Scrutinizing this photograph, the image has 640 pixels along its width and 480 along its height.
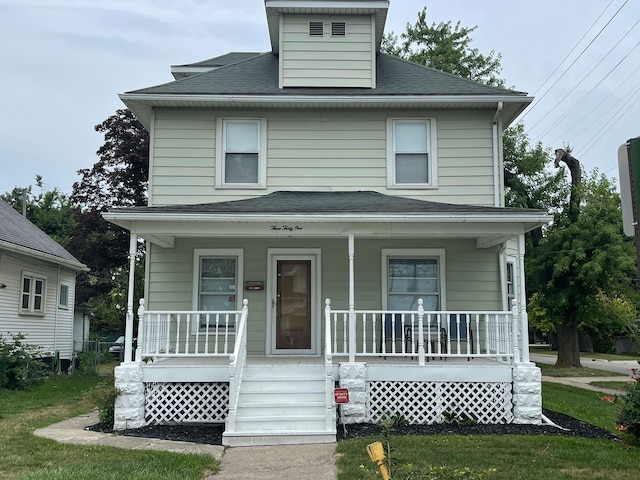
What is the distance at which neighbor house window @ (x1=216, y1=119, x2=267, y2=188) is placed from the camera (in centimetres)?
1149

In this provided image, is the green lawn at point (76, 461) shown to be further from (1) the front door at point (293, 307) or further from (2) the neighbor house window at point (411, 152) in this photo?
(2) the neighbor house window at point (411, 152)

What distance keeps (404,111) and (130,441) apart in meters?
7.71

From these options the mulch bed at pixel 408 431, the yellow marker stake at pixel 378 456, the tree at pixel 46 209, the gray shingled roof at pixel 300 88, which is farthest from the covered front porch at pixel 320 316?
the tree at pixel 46 209

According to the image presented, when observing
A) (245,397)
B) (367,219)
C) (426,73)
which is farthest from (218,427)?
(426,73)

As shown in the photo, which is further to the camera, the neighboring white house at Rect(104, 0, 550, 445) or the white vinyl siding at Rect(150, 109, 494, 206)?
the white vinyl siding at Rect(150, 109, 494, 206)

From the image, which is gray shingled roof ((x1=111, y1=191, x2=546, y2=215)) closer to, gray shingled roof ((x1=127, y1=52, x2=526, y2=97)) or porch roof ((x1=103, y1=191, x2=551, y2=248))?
porch roof ((x1=103, y1=191, x2=551, y2=248))

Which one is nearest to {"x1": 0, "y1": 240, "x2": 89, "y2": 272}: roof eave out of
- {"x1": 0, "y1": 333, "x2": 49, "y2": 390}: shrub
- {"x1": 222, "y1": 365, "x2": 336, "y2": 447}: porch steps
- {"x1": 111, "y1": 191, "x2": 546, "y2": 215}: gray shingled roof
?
{"x1": 0, "y1": 333, "x2": 49, "y2": 390}: shrub

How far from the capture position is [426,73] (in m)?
12.7

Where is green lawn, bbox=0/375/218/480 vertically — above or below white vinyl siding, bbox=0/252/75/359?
below

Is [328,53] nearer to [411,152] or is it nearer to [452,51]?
[411,152]

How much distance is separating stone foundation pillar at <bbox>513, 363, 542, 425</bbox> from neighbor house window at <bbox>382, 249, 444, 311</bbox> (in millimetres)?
2360

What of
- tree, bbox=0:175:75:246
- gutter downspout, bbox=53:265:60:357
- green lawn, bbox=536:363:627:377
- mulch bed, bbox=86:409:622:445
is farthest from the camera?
tree, bbox=0:175:75:246

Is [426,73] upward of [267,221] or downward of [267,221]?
upward

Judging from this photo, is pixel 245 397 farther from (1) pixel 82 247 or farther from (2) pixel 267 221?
(1) pixel 82 247
